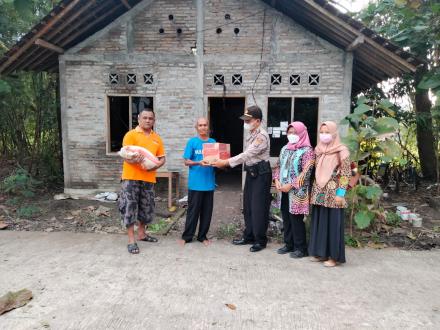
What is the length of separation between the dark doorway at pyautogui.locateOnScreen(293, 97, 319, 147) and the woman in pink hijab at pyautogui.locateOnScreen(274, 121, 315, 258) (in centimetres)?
324

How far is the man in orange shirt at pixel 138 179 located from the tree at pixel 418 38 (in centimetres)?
429

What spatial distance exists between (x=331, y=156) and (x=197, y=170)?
68.5 inches

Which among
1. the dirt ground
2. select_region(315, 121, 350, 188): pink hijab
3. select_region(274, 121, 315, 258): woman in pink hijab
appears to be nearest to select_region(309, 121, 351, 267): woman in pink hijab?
select_region(315, 121, 350, 188): pink hijab

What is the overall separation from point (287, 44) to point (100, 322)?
6300 millimetres

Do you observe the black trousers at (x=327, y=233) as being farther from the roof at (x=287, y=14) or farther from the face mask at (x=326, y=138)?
the roof at (x=287, y=14)

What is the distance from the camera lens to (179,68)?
753 cm

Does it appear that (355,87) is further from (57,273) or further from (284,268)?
(57,273)

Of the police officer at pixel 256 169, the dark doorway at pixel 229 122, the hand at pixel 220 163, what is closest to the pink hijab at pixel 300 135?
the police officer at pixel 256 169

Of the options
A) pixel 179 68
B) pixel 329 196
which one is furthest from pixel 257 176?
pixel 179 68

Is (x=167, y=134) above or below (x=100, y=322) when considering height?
above

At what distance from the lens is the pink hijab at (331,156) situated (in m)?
4.00

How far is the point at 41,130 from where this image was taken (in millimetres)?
10188

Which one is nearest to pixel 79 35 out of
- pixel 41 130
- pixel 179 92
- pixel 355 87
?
pixel 179 92

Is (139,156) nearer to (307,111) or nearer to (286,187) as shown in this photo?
(286,187)
